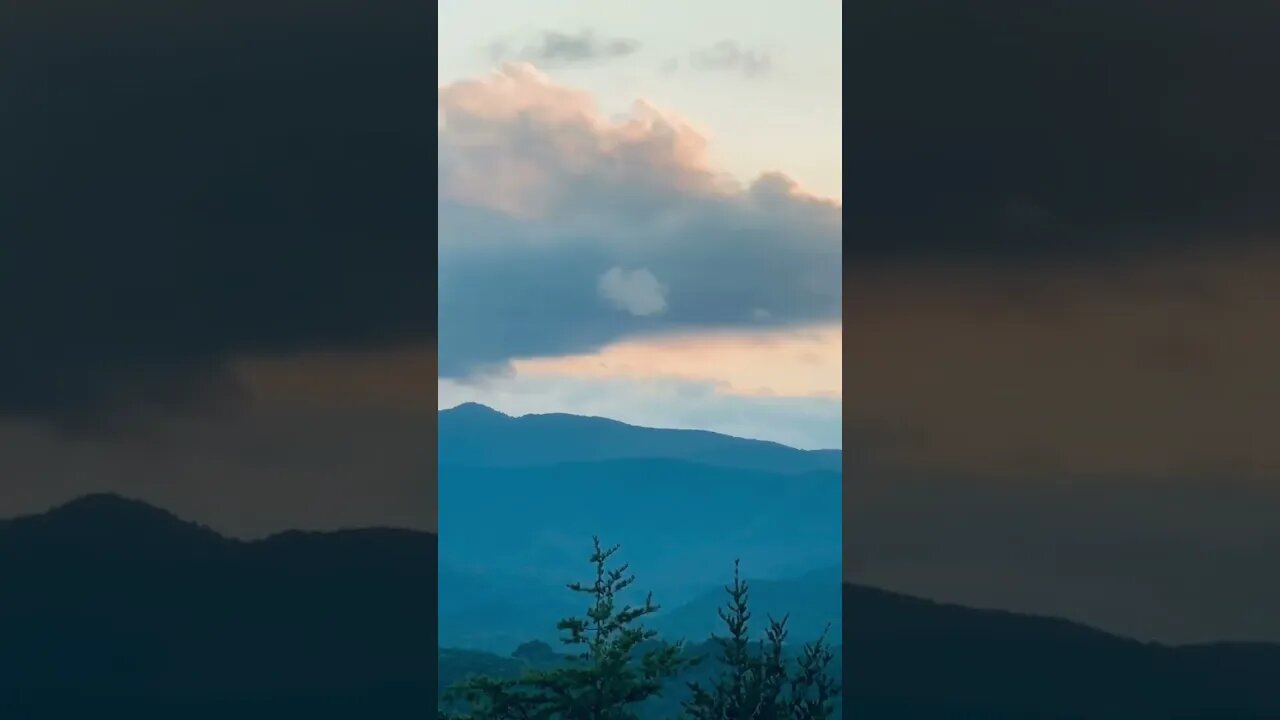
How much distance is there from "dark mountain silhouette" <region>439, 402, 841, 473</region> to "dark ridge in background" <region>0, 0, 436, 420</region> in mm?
8855

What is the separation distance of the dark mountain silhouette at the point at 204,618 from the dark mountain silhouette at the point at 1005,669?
164cm

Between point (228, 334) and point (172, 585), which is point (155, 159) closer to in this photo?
point (228, 334)

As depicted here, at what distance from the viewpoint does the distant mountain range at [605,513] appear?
46.4 feet

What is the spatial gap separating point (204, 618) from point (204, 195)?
1617 millimetres

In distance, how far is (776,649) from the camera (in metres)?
8.22

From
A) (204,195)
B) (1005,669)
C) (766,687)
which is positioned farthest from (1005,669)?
(766,687)

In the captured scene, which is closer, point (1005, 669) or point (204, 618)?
point (1005, 669)

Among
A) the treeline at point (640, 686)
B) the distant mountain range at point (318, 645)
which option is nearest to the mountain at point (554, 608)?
the treeline at point (640, 686)

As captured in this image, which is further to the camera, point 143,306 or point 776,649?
point 776,649

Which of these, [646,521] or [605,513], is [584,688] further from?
[605,513]

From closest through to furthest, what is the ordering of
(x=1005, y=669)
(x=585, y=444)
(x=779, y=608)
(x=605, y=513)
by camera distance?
(x=1005, y=669) < (x=779, y=608) < (x=585, y=444) < (x=605, y=513)

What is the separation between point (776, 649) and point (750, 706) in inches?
14.8

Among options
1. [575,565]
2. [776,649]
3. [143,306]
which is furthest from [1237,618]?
[575,565]

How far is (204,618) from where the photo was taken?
201 inches
